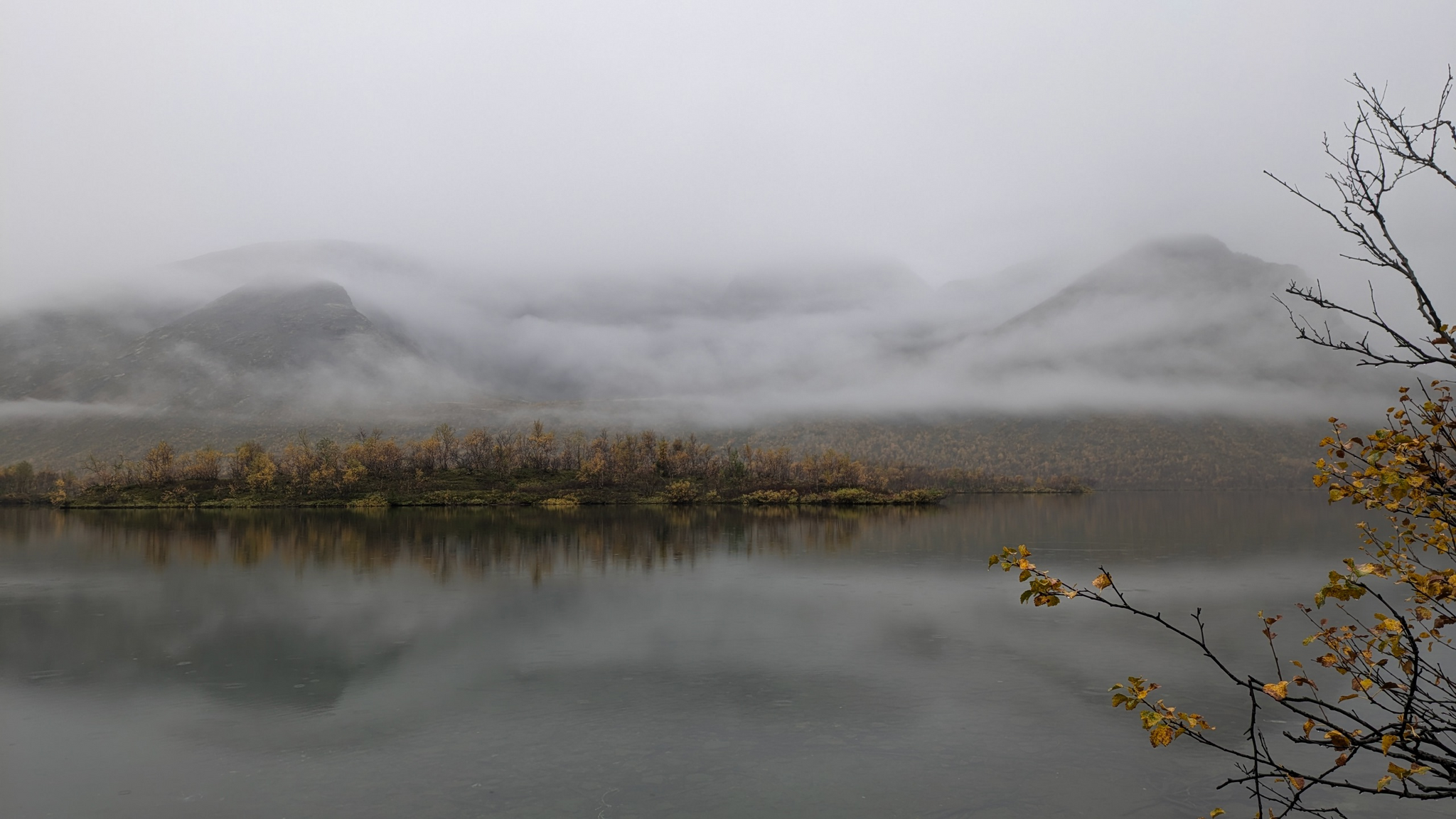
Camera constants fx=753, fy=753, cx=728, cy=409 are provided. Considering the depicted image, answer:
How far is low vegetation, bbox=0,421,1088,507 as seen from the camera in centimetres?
11469

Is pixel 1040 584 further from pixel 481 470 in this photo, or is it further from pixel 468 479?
pixel 481 470

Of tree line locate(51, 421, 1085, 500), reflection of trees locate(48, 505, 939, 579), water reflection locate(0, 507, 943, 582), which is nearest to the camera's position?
reflection of trees locate(48, 505, 939, 579)

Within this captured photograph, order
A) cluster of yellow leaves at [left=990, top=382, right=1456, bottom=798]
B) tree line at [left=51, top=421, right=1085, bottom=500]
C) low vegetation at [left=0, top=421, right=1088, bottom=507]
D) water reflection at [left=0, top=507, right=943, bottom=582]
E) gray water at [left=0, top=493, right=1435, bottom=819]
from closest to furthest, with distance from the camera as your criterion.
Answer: cluster of yellow leaves at [left=990, top=382, right=1456, bottom=798], gray water at [left=0, top=493, right=1435, bottom=819], water reflection at [left=0, top=507, right=943, bottom=582], low vegetation at [left=0, top=421, right=1088, bottom=507], tree line at [left=51, top=421, right=1085, bottom=500]

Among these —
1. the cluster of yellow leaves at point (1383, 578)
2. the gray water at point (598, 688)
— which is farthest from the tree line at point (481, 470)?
the cluster of yellow leaves at point (1383, 578)

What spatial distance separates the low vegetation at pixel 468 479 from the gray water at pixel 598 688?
7752 cm

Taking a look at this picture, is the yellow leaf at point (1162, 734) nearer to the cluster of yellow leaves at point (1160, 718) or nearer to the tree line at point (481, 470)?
the cluster of yellow leaves at point (1160, 718)

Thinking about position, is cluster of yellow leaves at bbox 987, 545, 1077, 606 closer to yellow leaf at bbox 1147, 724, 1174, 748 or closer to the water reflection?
yellow leaf at bbox 1147, 724, 1174, 748

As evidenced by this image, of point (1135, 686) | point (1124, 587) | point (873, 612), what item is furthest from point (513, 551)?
point (1135, 686)

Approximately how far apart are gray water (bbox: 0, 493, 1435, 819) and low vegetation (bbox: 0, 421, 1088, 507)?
77524mm

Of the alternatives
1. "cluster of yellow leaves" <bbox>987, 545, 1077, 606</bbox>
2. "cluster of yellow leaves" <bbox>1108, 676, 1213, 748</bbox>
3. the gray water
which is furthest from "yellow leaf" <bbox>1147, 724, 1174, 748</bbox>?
the gray water

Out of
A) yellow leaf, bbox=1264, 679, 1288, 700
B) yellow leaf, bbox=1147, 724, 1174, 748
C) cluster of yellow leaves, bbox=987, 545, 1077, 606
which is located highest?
cluster of yellow leaves, bbox=987, 545, 1077, 606

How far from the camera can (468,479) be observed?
418 ft

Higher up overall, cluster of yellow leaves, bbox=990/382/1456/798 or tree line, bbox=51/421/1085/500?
cluster of yellow leaves, bbox=990/382/1456/798

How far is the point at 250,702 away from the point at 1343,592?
742 inches
